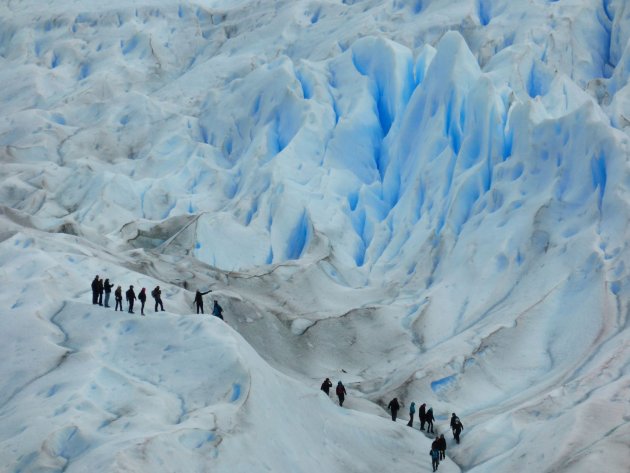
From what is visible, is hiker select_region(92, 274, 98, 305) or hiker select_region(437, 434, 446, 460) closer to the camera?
hiker select_region(437, 434, 446, 460)

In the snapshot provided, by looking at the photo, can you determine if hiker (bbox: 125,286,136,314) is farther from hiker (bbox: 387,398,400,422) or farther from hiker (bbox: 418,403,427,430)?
hiker (bbox: 418,403,427,430)

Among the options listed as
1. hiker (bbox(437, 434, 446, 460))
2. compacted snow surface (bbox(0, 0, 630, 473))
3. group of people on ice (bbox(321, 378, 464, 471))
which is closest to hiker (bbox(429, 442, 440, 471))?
hiker (bbox(437, 434, 446, 460))

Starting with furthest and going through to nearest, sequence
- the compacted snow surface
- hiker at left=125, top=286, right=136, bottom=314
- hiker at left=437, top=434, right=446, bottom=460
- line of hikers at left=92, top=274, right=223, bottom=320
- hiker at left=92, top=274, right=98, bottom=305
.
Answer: hiker at left=92, top=274, right=98, bottom=305 → line of hikers at left=92, top=274, right=223, bottom=320 → hiker at left=125, top=286, right=136, bottom=314 → hiker at left=437, top=434, right=446, bottom=460 → the compacted snow surface

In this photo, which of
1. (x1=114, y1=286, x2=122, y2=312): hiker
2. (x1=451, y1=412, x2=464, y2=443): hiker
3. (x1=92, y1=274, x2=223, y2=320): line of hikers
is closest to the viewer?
(x1=451, y1=412, x2=464, y2=443): hiker

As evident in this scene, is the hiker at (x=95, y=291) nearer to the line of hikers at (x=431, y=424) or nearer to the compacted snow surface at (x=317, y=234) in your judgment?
the compacted snow surface at (x=317, y=234)

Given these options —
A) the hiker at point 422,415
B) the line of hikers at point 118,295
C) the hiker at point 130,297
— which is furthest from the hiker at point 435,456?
the hiker at point 130,297

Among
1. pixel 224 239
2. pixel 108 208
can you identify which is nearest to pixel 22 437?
pixel 224 239

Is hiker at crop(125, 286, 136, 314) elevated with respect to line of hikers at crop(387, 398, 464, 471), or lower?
elevated

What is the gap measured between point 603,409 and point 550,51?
83.9 feet

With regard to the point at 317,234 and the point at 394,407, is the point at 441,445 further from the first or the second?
the point at 317,234

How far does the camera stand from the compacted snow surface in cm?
1847

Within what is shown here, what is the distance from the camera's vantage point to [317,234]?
32250 millimetres

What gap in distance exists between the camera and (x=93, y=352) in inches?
789

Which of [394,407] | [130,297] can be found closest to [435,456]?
[394,407]
